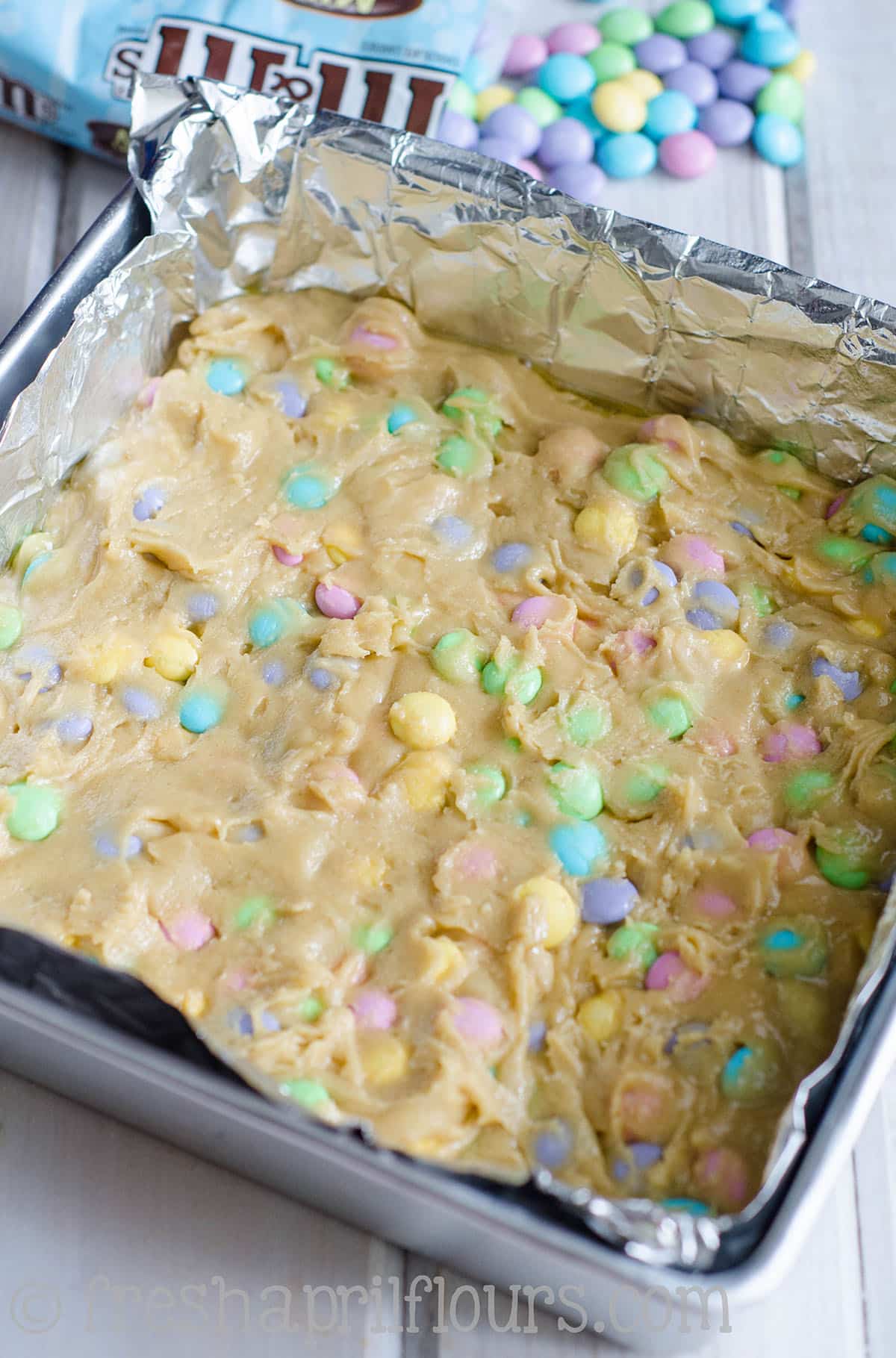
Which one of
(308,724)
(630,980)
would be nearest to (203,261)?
(308,724)

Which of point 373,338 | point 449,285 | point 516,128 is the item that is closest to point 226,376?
point 373,338

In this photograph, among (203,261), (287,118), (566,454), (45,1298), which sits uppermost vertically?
(287,118)

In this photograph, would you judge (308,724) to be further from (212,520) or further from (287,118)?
(287,118)

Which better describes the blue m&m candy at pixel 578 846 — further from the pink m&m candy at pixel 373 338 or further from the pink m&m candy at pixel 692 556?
the pink m&m candy at pixel 373 338

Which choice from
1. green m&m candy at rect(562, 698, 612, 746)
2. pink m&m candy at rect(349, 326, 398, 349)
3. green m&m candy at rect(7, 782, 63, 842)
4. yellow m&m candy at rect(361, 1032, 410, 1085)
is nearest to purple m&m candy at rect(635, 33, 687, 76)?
pink m&m candy at rect(349, 326, 398, 349)

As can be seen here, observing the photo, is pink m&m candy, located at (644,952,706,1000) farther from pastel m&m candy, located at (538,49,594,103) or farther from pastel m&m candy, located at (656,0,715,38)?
pastel m&m candy, located at (656,0,715,38)

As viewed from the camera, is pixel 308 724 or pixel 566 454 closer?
pixel 308 724

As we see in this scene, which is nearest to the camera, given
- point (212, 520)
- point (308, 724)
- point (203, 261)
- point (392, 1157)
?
point (392, 1157)
